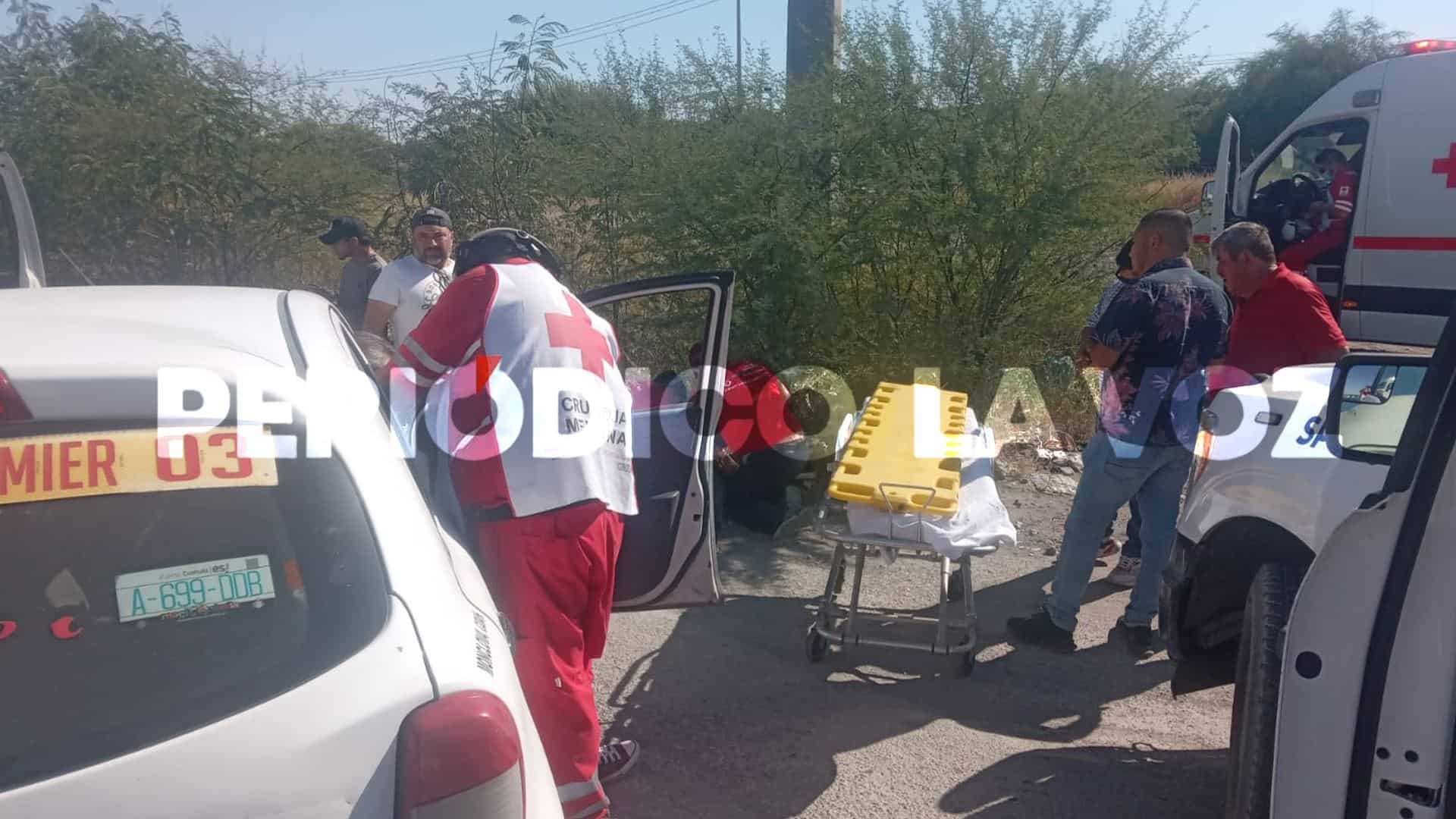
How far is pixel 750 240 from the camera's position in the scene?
23.1 feet

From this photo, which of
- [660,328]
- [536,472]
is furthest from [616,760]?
[660,328]

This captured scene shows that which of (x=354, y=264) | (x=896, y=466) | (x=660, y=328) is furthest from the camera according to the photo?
(x=660, y=328)

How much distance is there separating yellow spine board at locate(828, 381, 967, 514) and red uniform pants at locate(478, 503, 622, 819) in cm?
132

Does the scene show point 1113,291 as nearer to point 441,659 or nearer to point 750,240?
point 750,240

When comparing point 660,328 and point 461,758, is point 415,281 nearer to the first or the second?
point 660,328

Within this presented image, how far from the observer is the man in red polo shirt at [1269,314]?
4.75 meters

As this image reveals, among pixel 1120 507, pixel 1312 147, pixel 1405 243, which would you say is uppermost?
pixel 1312 147

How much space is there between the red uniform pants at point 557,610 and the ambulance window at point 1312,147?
8176 millimetres

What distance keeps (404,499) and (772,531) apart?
176 inches

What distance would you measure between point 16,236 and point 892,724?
4204mm

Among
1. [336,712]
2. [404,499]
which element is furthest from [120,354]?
[336,712]

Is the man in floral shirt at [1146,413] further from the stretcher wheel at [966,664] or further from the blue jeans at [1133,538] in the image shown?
the blue jeans at [1133,538]

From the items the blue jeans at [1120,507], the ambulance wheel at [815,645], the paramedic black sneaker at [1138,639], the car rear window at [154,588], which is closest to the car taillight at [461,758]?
the car rear window at [154,588]

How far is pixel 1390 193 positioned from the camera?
832cm
